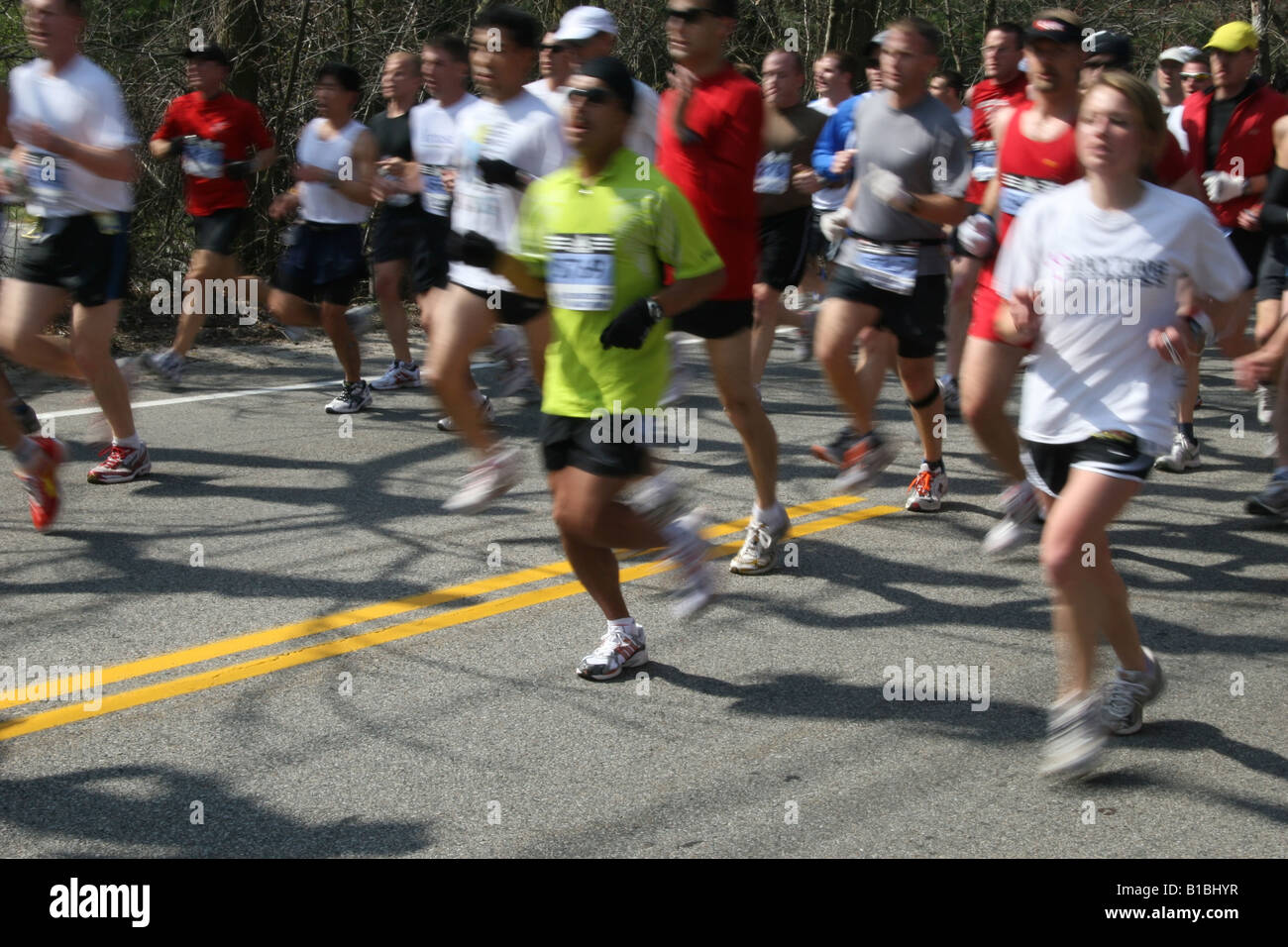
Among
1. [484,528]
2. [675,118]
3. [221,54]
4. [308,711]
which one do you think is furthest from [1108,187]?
[221,54]

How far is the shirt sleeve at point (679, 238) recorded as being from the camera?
4395mm

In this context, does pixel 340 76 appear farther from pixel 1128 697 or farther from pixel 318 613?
pixel 1128 697

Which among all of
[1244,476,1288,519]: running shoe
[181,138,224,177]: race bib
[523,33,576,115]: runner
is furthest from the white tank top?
[1244,476,1288,519]: running shoe

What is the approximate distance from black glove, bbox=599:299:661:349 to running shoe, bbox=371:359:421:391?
5038 millimetres

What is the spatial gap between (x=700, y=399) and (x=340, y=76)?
2.92m

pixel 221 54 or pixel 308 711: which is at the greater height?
pixel 221 54

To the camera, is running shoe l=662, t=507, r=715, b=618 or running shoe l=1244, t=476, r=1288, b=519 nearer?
running shoe l=662, t=507, r=715, b=618

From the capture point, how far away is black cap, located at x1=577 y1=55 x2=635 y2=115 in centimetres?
432

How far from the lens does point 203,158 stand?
8.59 m

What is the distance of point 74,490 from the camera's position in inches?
267

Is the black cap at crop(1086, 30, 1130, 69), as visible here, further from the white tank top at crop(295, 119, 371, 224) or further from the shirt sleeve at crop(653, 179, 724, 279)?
the white tank top at crop(295, 119, 371, 224)

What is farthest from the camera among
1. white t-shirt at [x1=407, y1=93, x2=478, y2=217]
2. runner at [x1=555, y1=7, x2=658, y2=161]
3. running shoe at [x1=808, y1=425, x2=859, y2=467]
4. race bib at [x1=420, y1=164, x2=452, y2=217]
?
race bib at [x1=420, y1=164, x2=452, y2=217]

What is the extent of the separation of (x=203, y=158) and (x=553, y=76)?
2787mm

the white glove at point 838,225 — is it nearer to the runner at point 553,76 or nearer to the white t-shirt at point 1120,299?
the runner at point 553,76
